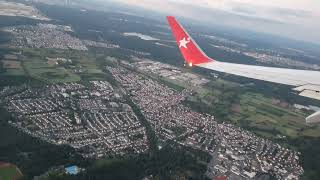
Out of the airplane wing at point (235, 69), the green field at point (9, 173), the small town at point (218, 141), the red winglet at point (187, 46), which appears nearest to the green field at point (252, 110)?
the small town at point (218, 141)

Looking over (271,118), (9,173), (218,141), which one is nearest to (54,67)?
(218,141)

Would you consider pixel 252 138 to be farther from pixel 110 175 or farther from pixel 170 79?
pixel 170 79

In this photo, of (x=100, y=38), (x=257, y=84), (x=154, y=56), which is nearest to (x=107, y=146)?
(x=257, y=84)

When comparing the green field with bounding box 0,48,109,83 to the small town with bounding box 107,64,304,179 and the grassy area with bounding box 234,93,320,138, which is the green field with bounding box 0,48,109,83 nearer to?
the small town with bounding box 107,64,304,179

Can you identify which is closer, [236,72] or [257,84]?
[236,72]

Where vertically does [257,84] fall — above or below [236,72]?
below

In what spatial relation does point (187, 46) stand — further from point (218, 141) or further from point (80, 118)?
point (80, 118)

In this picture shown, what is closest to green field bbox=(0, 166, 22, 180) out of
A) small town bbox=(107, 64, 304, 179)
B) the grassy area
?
small town bbox=(107, 64, 304, 179)
